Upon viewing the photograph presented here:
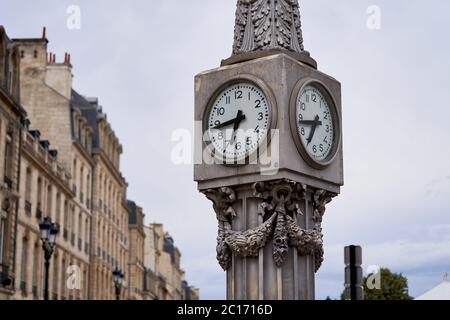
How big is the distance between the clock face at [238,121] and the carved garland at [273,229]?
306 mm

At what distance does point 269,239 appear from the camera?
581 centimetres

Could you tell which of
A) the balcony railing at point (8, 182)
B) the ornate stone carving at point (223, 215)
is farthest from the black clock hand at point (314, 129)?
the balcony railing at point (8, 182)

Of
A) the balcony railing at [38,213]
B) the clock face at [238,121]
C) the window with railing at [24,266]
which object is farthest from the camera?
the balcony railing at [38,213]

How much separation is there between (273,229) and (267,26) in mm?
1585

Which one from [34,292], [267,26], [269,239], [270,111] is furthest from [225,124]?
[34,292]

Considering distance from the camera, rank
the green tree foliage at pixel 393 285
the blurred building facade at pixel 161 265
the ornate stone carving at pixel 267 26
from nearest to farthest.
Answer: the ornate stone carving at pixel 267 26 → the green tree foliage at pixel 393 285 → the blurred building facade at pixel 161 265

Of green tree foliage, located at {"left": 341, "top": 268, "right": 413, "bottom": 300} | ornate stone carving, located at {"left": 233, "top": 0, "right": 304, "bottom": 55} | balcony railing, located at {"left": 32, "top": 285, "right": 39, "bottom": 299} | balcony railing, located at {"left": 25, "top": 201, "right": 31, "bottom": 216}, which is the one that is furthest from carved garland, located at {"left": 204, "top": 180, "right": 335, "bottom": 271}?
green tree foliage, located at {"left": 341, "top": 268, "right": 413, "bottom": 300}

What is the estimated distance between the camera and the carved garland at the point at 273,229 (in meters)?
5.75

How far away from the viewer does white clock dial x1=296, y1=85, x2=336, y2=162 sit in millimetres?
5988

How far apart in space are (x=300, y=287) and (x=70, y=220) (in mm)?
41638

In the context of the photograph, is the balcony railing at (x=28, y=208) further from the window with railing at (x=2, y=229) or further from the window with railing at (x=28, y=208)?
the window with railing at (x=2, y=229)

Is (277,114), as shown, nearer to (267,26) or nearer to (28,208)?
(267,26)

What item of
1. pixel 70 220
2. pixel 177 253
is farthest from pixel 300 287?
pixel 177 253
